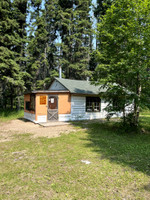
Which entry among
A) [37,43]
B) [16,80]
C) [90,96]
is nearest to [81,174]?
[90,96]

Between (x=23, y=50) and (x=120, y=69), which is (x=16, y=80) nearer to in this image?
(x=23, y=50)

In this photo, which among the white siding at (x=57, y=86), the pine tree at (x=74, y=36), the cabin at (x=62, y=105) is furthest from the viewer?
the pine tree at (x=74, y=36)

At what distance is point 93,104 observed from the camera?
1367 centimetres

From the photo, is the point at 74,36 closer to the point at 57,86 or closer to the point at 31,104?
the point at 57,86

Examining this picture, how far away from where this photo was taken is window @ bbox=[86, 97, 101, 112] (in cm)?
1341

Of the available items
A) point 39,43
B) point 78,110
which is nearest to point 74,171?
point 78,110

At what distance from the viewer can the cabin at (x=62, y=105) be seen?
11.0m

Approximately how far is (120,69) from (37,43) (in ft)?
53.9

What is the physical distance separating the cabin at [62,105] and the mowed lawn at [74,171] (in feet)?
17.8

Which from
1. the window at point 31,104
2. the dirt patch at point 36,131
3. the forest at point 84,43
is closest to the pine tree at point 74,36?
the forest at point 84,43

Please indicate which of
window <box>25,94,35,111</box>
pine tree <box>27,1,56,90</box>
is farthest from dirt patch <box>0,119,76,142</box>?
pine tree <box>27,1,56,90</box>

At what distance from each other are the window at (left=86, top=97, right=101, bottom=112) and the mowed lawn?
7683 mm

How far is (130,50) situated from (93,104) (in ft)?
22.1

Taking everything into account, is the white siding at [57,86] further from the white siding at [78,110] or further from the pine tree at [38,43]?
the pine tree at [38,43]
